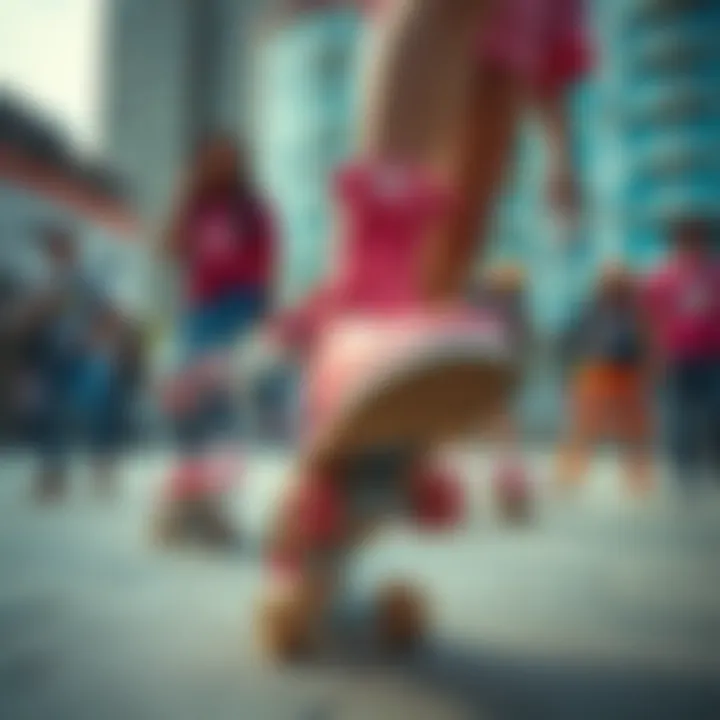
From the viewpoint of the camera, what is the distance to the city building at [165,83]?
501 millimetres

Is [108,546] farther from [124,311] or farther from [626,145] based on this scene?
[626,145]

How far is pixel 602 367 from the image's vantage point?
561mm

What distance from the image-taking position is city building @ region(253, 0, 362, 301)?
0.50 m

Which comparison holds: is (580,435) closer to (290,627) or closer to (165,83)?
(290,627)

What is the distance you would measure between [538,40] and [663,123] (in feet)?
0.33

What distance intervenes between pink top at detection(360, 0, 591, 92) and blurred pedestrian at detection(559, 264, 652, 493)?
12 centimetres

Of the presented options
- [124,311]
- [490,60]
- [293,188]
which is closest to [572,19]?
[490,60]

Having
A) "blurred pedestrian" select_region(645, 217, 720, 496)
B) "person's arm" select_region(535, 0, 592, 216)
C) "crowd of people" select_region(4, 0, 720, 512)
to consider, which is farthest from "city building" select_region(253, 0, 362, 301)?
"blurred pedestrian" select_region(645, 217, 720, 496)

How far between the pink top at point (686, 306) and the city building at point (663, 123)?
2 centimetres

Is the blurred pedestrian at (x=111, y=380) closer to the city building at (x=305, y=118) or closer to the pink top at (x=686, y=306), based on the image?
A: the city building at (x=305, y=118)

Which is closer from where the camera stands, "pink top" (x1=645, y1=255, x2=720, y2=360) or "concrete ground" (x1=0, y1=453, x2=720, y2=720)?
"concrete ground" (x1=0, y1=453, x2=720, y2=720)

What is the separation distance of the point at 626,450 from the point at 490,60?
254 mm

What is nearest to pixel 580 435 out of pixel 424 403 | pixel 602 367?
pixel 602 367

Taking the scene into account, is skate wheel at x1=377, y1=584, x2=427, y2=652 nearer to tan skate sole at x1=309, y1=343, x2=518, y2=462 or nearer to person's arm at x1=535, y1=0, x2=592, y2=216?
tan skate sole at x1=309, y1=343, x2=518, y2=462
